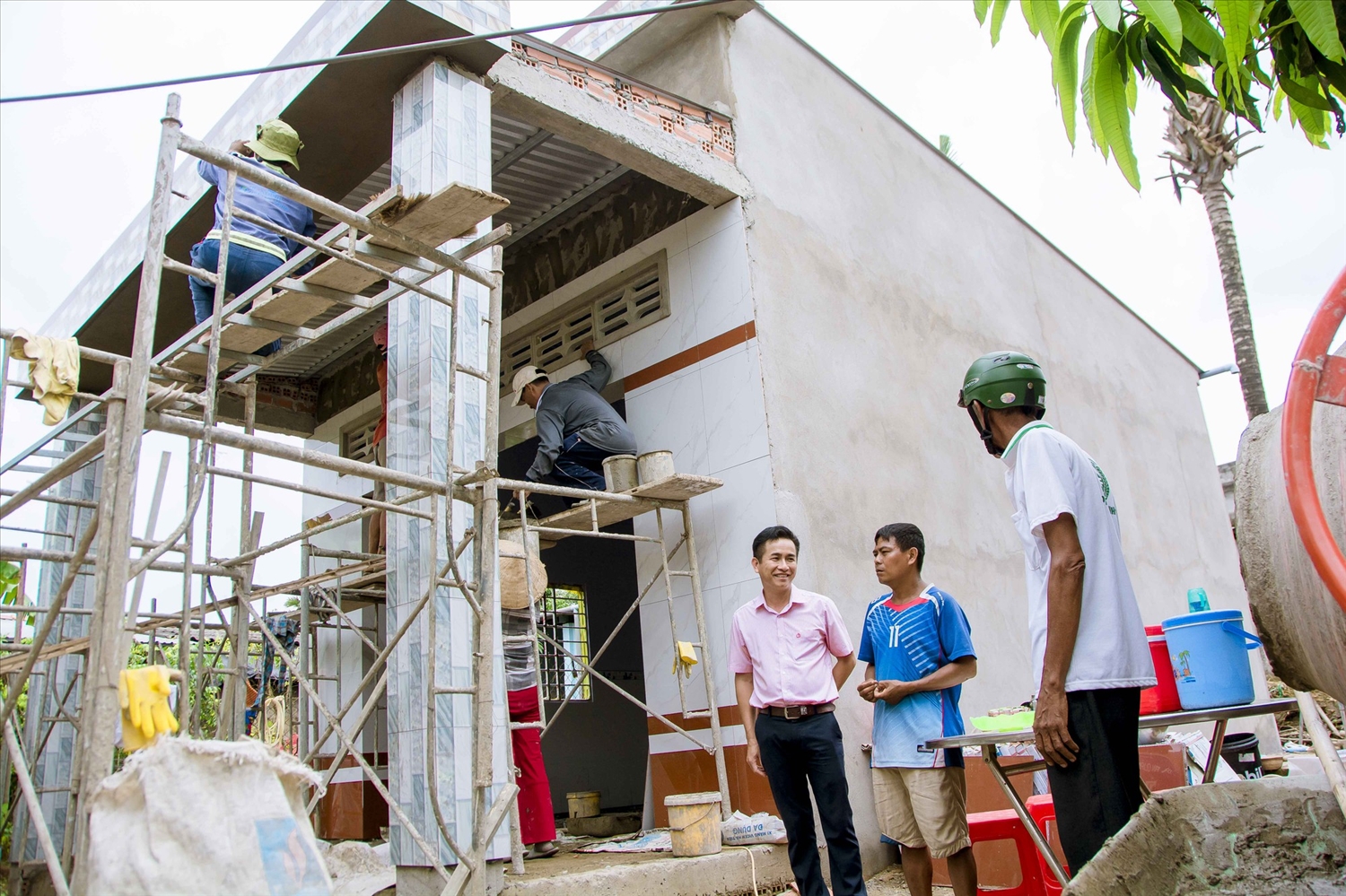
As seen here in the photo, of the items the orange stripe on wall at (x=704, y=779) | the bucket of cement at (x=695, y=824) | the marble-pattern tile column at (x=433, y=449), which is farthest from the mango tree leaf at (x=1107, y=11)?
the orange stripe on wall at (x=704, y=779)

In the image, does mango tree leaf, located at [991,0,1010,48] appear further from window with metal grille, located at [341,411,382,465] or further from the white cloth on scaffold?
window with metal grille, located at [341,411,382,465]

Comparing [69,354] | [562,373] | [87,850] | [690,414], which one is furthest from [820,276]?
[87,850]

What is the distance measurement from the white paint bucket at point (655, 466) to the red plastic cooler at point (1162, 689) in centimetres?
410

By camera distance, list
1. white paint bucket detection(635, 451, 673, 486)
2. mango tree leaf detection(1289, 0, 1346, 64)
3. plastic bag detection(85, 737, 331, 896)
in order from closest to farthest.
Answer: mango tree leaf detection(1289, 0, 1346, 64) < plastic bag detection(85, 737, 331, 896) < white paint bucket detection(635, 451, 673, 486)

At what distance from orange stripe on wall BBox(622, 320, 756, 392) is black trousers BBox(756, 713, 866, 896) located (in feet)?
11.6

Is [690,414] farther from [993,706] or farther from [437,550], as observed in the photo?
[993,706]

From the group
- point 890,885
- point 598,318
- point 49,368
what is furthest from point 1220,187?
point 49,368

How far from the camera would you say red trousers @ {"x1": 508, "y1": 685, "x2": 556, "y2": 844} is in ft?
20.8

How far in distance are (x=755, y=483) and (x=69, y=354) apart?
475 cm

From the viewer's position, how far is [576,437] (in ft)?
25.5

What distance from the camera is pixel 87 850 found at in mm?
2420

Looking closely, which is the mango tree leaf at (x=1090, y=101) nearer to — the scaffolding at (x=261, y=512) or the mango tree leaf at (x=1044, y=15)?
the mango tree leaf at (x=1044, y=15)

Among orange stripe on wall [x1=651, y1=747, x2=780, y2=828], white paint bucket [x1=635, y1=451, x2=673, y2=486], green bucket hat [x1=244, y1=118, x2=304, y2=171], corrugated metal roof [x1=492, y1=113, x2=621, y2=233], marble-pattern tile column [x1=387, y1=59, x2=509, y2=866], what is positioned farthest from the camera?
corrugated metal roof [x1=492, y1=113, x2=621, y2=233]

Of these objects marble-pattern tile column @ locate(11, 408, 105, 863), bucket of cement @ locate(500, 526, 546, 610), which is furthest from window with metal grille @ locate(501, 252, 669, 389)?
marble-pattern tile column @ locate(11, 408, 105, 863)
